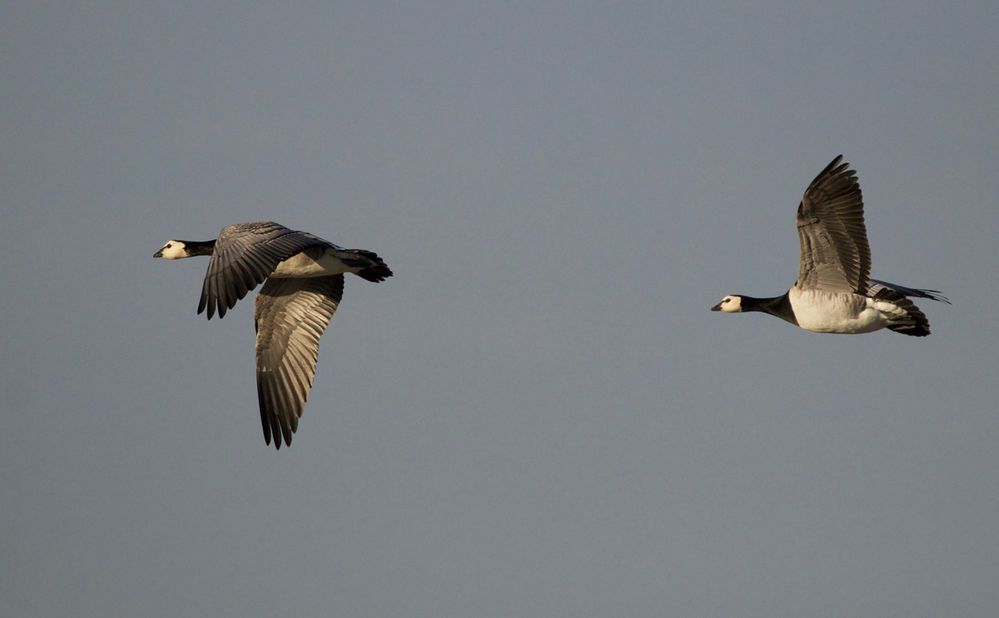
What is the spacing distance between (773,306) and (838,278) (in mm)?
1754

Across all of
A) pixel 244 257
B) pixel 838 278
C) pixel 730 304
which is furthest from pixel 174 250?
pixel 838 278

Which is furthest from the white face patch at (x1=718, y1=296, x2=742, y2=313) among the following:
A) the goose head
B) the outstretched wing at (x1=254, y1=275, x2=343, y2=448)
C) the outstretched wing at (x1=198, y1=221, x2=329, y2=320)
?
the outstretched wing at (x1=198, y1=221, x2=329, y2=320)

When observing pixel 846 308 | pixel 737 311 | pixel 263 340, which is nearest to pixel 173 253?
pixel 263 340

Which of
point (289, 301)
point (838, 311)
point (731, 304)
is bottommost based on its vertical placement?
point (838, 311)

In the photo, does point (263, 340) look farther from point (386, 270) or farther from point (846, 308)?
point (846, 308)

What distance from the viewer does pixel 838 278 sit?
64.8 ft

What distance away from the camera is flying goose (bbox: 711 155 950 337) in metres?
18.6

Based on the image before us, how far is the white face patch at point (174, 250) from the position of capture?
23391 millimetres

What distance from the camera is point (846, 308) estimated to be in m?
19.9

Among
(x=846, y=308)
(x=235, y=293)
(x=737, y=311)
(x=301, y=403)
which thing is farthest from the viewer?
(x=737, y=311)

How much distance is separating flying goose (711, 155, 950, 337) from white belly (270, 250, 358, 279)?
6580 millimetres

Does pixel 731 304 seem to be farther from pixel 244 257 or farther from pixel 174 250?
pixel 174 250

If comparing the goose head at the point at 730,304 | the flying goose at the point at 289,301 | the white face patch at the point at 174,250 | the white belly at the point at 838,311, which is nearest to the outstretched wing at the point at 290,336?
the flying goose at the point at 289,301

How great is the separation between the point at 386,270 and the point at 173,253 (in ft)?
15.9
